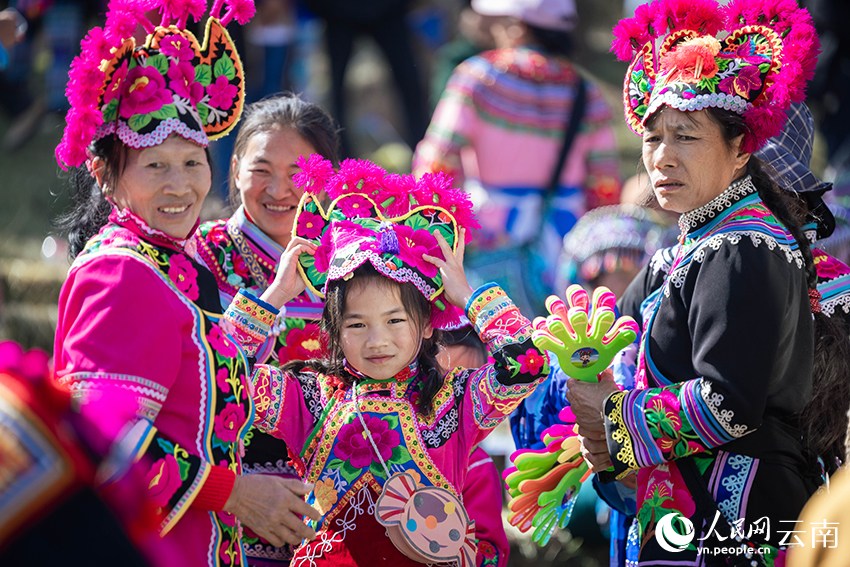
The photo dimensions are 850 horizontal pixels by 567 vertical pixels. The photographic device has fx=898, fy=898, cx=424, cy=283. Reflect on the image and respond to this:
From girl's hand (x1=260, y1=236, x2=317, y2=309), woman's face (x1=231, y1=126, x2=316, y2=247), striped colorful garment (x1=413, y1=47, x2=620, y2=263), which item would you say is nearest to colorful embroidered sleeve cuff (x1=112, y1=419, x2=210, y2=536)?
girl's hand (x1=260, y1=236, x2=317, y2=309)

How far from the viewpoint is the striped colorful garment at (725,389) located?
7.70 ft

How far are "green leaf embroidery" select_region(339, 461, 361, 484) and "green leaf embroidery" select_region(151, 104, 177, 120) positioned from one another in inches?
43.3

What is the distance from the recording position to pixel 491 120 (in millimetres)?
5754

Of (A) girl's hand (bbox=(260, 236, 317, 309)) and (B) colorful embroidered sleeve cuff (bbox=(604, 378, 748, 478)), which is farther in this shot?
(A) girl's hand (bbox=(260, 236, 317, 309))

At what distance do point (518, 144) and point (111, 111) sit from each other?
3686mm

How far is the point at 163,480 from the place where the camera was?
2105 mm

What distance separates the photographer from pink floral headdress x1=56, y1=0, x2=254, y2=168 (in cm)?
233

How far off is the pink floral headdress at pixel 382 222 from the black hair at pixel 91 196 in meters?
0.38

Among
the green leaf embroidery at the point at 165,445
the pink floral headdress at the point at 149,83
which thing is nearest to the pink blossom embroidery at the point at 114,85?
the pink floral headdress at the point at 149,83

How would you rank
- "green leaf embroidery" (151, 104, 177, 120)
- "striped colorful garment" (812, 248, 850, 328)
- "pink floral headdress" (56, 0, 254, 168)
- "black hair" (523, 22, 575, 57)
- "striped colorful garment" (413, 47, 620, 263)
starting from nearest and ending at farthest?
1. "pink floral headdress" (56, 0, 254, 168)
2. "green leaf embroidery" (151, 104, 177, 120)
3. "striped colorful garment" (812, 248, 850, 328)
4. "striped colorful garment" (413, 47, 620, 263)
5. "black hair" (523, 22, 575, 57)

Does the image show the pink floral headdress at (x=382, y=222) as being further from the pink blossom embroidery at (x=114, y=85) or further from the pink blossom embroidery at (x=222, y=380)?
the pink blossom embroidery at (x=114, y=85)

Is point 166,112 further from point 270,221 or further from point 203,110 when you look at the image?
point 270,221

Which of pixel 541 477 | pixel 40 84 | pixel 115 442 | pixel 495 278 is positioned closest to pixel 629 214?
pixel 495 278

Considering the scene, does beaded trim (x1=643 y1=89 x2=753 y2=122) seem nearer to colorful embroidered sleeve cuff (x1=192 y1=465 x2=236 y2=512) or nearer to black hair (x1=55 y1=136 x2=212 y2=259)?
black hair (x1=55 y1=136 x2=212 y2=259)
